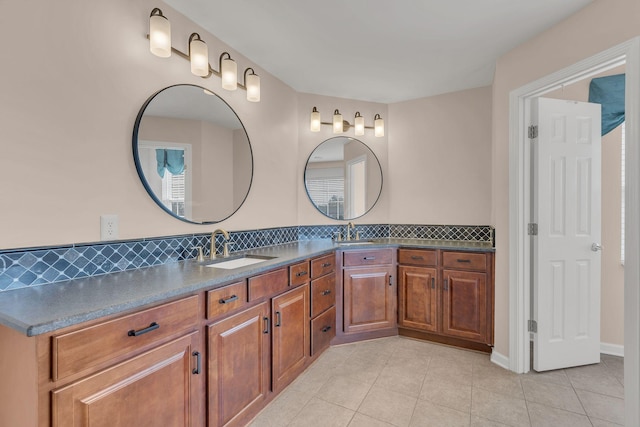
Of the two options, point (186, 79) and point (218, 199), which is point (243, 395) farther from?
point (186, 79)

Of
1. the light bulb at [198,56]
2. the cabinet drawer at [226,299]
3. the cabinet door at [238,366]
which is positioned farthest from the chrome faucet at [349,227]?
the light bulb at [198,56]

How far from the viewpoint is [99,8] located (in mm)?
1546

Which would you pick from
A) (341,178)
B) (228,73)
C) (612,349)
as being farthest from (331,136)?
(612,349)

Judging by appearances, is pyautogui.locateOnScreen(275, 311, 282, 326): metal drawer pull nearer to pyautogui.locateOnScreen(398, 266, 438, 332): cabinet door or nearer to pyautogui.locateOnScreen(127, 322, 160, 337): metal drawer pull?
pyautogui.locateOnScreen(127, 322, 160, 337): metal drawer pull

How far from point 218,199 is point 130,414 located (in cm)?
138

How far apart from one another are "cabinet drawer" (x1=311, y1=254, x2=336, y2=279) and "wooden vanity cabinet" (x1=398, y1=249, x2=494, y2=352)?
2.36 feet

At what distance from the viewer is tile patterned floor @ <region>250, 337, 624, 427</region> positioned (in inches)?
71.2

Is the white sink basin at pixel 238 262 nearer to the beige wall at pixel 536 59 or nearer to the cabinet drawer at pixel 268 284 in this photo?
the cabinet drawer at pixel 268 284

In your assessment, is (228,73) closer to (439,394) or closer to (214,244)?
(214,244)

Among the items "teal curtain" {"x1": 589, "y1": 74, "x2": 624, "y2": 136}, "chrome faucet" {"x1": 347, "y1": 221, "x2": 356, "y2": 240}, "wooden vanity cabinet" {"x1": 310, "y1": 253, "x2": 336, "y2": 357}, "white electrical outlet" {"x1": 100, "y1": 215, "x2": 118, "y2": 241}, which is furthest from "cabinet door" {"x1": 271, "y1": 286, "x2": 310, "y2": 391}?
"teal curtain" {"x1": 589, "y1": 74, "x2": 624, "y2": 136}

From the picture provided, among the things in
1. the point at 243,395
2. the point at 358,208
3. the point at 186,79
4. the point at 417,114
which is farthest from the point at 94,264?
the point at 417,114

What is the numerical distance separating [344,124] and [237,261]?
1916mm

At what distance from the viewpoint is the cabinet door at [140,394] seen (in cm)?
97

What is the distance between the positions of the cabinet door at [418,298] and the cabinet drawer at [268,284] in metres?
1.39
